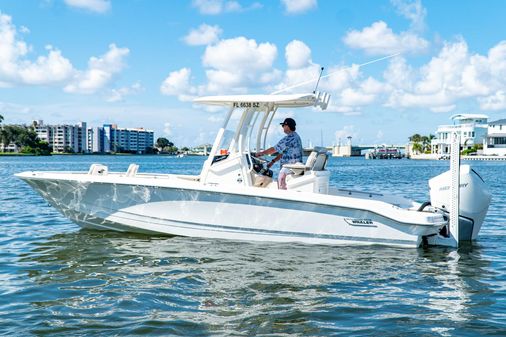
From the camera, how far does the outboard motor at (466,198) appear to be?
10.2 meters

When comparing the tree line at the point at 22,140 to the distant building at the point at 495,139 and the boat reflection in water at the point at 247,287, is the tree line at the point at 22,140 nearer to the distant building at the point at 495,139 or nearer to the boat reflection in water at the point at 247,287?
the distant building at the point at 495,139

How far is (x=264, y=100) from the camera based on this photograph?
34.3ft

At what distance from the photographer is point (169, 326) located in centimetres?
614

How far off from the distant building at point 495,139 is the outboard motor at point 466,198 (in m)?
109

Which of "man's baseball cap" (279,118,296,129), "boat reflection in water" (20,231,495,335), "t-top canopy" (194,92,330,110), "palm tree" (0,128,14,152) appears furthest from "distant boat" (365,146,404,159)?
"boat reflection in water" (20,231,495,335)

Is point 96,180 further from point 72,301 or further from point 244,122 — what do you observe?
point 72,301

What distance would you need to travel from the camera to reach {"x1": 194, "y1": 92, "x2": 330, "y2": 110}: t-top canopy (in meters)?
10.3

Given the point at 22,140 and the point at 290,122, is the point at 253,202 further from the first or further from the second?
the point at 22,140

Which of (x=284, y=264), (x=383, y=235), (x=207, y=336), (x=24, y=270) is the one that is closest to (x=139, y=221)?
(x=24, y=270)

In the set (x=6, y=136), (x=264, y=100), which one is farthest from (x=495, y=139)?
(x=6, y=136)

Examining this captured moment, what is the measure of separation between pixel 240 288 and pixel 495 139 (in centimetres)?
11797

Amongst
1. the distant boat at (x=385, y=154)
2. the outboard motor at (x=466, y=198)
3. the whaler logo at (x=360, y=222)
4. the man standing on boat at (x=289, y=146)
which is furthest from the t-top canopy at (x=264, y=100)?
the distant boat at (x=385, y=154)

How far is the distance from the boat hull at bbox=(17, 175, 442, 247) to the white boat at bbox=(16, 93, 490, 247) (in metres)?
0.02

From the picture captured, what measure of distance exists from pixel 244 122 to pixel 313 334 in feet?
18.4
